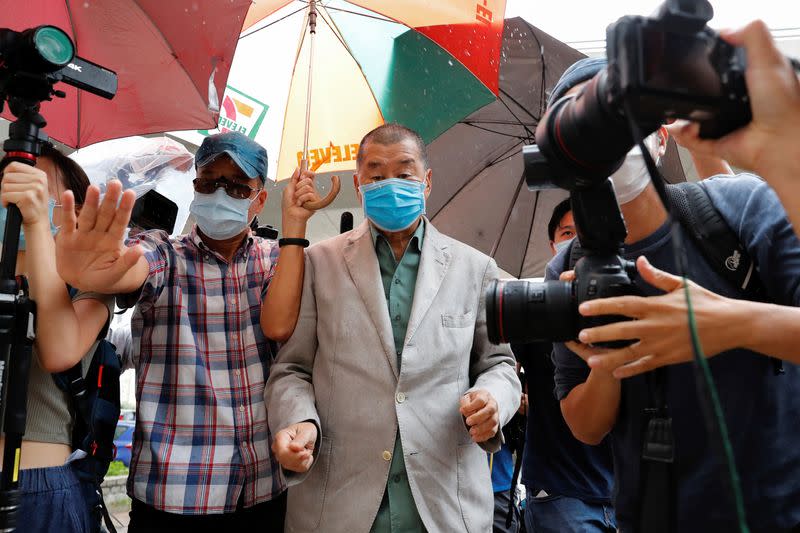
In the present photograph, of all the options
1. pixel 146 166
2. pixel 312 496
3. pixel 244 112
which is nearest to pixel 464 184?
pixel 244 112

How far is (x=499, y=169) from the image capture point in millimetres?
4543

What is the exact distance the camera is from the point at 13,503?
64.7 inches

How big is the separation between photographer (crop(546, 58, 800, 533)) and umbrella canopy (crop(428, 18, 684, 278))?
2.74 metres

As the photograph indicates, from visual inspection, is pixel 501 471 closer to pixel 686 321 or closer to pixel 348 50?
pixel 348 50

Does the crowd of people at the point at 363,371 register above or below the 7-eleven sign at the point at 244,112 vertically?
below

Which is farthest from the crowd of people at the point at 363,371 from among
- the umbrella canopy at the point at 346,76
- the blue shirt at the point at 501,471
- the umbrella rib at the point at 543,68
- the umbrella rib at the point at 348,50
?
the umbrella rib at the point at 543,68

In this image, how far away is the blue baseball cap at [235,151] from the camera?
244 cm

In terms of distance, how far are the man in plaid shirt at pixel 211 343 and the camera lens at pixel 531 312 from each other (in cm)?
106

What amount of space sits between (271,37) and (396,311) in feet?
6.25

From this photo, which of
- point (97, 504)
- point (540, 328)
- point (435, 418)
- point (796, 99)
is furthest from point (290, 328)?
point (796, 99)

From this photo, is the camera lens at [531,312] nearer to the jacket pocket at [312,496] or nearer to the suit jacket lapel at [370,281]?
the suit jacket lapel at [370,281]

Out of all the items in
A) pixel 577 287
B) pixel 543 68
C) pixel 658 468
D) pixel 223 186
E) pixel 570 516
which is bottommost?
pixel 570 516

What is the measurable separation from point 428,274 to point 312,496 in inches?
31.1

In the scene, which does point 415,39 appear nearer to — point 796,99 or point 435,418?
point 435,418
